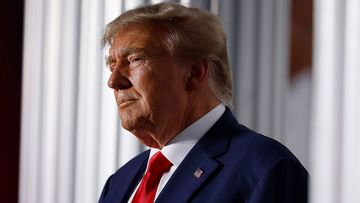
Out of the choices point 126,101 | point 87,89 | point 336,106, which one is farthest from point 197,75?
point 87,89

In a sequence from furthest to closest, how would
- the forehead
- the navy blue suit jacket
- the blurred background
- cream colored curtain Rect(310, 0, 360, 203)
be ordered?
the blurred background
the forehead
the navy blue suit jacket
cream colored curtain Rect(310, 0, 360, 203)

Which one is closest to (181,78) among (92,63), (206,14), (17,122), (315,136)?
(206,14)

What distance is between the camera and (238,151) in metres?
1.63

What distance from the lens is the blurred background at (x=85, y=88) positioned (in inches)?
86.1

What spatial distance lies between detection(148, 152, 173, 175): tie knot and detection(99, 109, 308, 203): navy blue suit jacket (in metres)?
0.05

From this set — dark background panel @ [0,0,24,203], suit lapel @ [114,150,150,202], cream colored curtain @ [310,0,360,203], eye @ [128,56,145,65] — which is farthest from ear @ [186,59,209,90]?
dark background panel @ [0,0,24,203]

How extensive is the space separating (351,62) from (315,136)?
0.45ft

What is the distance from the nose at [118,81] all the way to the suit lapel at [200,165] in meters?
0.22

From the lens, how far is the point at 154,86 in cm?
171

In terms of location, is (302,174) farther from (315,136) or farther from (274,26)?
(274,26)

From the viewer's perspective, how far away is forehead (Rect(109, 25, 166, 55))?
172cm

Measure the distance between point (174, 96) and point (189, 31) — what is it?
158mm

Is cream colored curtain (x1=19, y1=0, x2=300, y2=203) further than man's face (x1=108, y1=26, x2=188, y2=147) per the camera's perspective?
Yes

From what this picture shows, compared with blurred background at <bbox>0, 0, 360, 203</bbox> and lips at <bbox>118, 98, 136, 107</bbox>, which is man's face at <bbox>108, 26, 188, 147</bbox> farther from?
blurred background at <bbox>0, 0, 360, 203</bbox>
